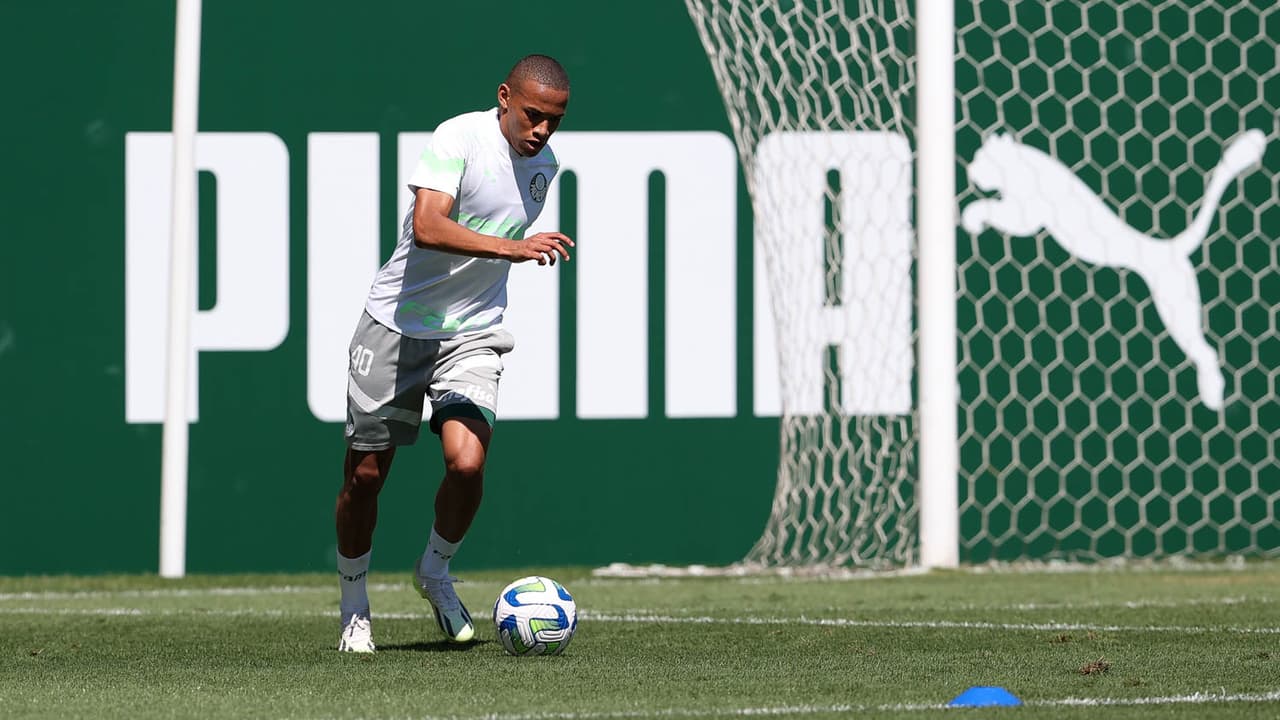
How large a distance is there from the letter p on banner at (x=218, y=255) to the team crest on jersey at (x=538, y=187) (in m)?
2.78

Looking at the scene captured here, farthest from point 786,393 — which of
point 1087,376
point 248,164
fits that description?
point 248,164

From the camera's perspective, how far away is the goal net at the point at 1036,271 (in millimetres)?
7797

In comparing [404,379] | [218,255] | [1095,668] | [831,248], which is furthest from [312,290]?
[1095,668]

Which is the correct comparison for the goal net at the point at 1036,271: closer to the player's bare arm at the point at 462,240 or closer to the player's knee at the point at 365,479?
the player's knee at the point at 365,479

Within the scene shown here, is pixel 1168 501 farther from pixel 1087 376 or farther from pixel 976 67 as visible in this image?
pixel 976 67

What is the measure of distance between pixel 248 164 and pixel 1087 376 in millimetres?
3515

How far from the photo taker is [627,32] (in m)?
7.94

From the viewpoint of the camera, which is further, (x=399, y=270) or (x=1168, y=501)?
(x=1168, y=501)

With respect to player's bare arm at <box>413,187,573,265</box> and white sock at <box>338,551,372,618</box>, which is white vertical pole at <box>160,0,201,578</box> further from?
player's bare arm at <box>413,187,573,265</box>

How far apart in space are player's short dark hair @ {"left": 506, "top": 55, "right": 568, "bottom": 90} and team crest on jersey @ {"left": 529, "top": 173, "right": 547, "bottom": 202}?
293mm

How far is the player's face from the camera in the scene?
4.89 meters

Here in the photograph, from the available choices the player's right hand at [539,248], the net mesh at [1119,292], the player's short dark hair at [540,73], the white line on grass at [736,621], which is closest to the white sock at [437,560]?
the white line on grass at [736,621]

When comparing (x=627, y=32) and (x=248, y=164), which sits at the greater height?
(x=627, y=32)

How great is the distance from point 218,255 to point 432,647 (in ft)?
9.88
